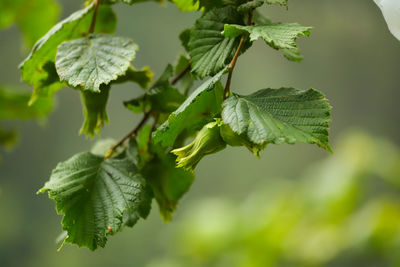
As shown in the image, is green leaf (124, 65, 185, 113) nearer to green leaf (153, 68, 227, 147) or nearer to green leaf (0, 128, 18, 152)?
green leaf (153, 68, 227, 147)

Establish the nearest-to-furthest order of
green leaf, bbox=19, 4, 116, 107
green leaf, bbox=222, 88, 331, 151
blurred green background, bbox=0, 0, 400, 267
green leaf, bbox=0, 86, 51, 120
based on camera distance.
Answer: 1. green leaf, bbox=222, 88, 331, 151
2. green leaf, bbox=19, 4, 116, 107
3. green leaf, bbox=0, 86, 51, 120
4. blurred green background, bbox=0, 0, 400, 267

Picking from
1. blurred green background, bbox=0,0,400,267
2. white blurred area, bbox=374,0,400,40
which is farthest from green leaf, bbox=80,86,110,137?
blurred green background, bbox=0,0,400,267

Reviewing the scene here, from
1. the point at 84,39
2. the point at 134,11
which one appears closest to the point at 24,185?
the point at 134,11

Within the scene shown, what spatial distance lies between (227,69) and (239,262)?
94 centimetres

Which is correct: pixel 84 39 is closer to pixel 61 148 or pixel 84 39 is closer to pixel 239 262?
pixel 239 262

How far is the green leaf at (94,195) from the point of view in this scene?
36cm

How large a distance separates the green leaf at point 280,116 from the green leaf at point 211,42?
1.5 inches

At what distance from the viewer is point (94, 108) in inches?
16.1

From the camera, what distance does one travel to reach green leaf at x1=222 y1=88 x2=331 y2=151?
0.30 metres

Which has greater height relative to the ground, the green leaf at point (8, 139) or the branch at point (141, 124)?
the branch at point (141, 124)

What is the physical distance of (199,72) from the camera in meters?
0.37

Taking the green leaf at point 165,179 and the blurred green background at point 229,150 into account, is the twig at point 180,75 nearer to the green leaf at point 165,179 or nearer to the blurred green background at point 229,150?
the green leaf at point 165,179

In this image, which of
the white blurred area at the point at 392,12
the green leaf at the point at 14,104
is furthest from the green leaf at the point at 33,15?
the white blurred area at the point at 392,12

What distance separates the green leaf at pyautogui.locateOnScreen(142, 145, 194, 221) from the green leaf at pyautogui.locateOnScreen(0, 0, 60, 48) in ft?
1.40
